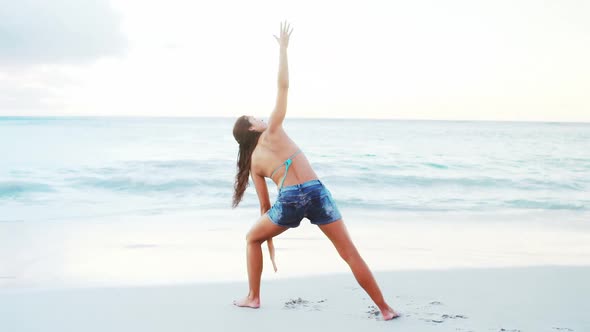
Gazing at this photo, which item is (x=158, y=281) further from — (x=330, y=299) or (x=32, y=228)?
(x=32, y=228)

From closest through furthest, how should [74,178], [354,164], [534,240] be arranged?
[534,240] → [74,178] → [354,164]

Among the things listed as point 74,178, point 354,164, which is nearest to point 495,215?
point 354,164

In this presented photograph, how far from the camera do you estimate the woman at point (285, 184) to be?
384 cm

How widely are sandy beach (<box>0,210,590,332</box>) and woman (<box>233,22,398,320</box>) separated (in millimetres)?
575

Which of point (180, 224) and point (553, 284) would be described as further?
point (180, 224)

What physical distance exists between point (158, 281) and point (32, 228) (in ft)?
12.8

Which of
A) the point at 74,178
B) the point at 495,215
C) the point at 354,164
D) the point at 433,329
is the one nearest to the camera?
the point at 433,329

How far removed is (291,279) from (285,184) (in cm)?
174

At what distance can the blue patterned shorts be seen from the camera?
3848 millimetres

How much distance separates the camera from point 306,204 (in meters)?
3.86

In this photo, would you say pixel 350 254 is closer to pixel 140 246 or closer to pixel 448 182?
pixel 140 246

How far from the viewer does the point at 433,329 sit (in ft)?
12.9

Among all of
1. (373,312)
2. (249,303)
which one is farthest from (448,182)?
(249,303)

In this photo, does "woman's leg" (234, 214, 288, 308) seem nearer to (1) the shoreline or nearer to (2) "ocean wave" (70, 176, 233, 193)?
(1) the shoreline
